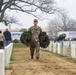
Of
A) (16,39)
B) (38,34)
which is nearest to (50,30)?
(16,39)

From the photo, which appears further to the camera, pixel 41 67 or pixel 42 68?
pixel 41 67

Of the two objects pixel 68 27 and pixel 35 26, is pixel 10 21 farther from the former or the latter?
pixel 68 27

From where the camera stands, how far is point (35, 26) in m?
17.2

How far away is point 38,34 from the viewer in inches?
682

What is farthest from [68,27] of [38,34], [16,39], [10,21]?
[38,34]

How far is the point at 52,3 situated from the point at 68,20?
230 ft

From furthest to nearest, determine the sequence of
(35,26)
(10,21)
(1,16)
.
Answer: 1. (10,21)
2. (1,16)
3. (35,26)

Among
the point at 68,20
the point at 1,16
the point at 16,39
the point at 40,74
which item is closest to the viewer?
the point at 40,74

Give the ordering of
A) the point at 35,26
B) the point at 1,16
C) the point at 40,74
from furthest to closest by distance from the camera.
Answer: the point at 1,16, the point at 35,26, the point at 40,74

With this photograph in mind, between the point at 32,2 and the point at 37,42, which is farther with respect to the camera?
the point at 32,2

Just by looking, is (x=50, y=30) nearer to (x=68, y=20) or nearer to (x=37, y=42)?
(x=68, y=20)

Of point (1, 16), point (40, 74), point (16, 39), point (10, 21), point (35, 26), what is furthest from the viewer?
point (16, 39)

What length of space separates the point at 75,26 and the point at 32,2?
249ft

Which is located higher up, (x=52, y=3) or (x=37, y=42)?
(x=52, y=3)
